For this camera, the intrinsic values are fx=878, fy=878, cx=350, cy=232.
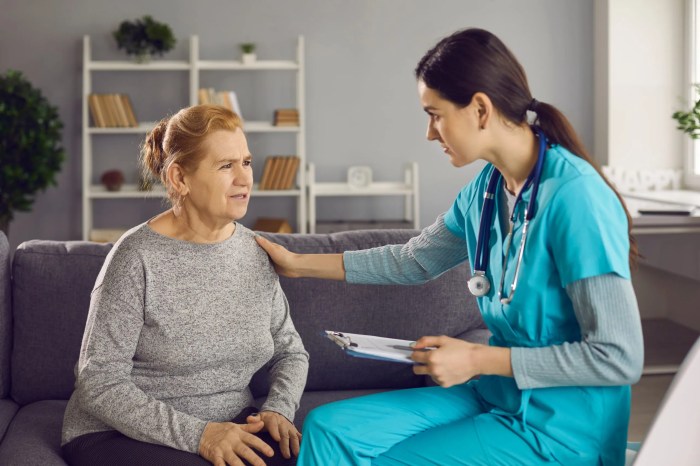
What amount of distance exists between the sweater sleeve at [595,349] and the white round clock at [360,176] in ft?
14.6

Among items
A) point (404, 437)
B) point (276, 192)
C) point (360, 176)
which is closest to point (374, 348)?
point (404, 437)

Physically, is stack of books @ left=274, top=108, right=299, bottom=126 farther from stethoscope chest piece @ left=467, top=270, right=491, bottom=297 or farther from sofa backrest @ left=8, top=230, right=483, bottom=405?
stethoscope chest piece @ left=467, top=270, right=491, bottom=297

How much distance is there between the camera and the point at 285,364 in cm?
197

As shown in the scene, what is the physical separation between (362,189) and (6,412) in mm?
3881

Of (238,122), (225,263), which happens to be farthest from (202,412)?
(238,122)

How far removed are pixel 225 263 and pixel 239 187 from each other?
0.55 ft

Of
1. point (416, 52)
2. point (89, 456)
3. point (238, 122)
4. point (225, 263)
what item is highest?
point (416, 52)

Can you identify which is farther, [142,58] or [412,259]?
[142,58]

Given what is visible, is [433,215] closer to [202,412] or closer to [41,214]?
[41,214]

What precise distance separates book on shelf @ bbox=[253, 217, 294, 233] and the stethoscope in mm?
3955

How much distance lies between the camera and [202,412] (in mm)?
1830

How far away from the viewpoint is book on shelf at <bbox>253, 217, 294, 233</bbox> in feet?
18.6

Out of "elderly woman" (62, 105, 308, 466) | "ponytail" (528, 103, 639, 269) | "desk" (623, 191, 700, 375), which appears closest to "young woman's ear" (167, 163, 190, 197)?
"elderly woman" (62, 105, 308, 466)

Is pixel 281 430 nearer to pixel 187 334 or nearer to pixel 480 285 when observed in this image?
pixel 187 334
